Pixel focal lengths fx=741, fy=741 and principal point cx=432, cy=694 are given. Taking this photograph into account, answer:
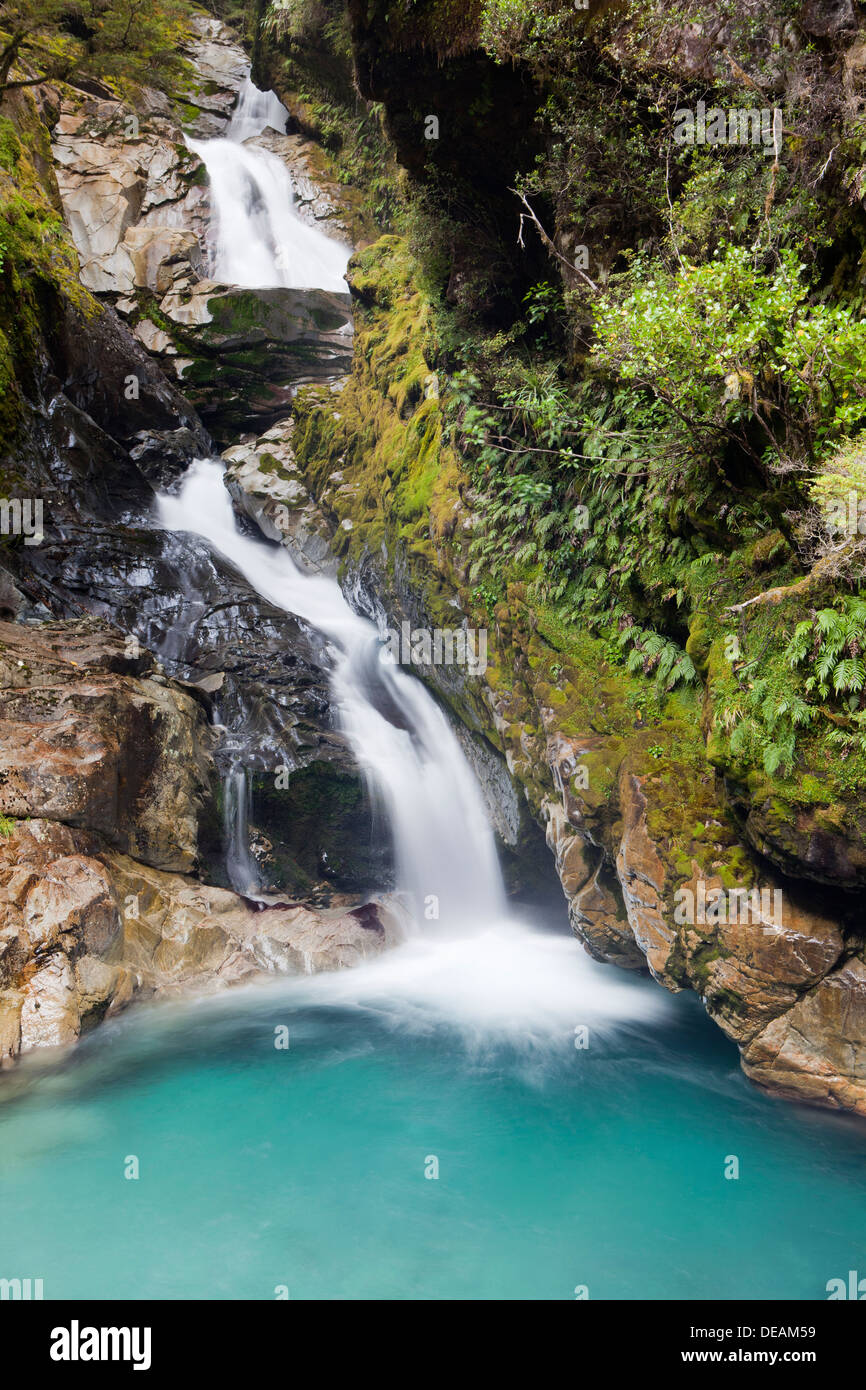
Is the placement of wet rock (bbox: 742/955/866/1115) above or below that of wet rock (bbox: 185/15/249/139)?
below

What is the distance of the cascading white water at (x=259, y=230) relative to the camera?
25469 mm

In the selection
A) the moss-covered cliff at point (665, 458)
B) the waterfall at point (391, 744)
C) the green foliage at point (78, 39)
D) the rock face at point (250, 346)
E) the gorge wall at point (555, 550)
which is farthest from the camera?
the rock face at point (250, 346)

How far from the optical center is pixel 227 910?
1152 cm

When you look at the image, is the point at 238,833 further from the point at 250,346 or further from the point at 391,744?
the point at 250,346

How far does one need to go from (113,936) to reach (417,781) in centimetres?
583

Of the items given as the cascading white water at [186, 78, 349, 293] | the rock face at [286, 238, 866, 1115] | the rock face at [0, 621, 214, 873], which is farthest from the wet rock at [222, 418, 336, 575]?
the cascading white water at [186, 78, 349, 293]

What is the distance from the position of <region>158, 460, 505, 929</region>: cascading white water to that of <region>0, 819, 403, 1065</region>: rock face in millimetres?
1266

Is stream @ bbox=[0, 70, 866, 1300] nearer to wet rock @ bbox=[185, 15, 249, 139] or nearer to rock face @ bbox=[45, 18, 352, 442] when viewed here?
rock face @ bbox=[45, 18, 352, 442]

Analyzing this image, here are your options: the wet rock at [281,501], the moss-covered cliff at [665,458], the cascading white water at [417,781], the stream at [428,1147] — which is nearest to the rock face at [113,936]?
the stream at [428,1147]

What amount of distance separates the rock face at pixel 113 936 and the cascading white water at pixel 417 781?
49.9 inches

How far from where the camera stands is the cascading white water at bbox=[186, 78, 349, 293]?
25.5m

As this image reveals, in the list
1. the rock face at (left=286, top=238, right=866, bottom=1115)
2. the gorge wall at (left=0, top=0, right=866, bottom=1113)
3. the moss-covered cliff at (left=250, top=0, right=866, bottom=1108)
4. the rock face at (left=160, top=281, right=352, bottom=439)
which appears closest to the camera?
the moss-covered cliff at (left=250, top=0, right=866, bottom=1108)

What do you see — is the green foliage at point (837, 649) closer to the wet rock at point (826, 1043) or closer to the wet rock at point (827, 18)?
the wet rock at point (826, 1043)
